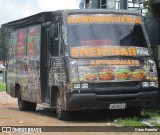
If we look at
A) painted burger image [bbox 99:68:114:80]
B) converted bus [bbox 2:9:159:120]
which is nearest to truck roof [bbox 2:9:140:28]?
converted bus [bbox 2:9:159:120]

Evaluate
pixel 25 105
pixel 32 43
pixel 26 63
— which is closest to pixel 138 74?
pixel 32 43

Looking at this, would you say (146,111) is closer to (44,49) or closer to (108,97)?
(108,97)

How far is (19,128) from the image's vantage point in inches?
457

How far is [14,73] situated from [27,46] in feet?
7.29

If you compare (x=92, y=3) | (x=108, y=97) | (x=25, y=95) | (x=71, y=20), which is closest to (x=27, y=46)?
(x=25, y=95)

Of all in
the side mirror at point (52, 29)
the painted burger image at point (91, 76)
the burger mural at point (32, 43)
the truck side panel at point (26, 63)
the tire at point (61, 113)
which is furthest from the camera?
the burger mural at point (32, 43)

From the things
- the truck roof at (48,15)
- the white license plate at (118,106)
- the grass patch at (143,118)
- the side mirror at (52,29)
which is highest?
the truck roof at (48,15)

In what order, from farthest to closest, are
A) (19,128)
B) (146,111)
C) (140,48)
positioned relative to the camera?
(146,111) → (140,48) → (19,128)

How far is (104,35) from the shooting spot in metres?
13.6

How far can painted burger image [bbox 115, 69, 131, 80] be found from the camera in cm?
1312

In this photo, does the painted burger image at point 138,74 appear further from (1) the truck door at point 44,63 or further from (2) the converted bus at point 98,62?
(1) the truck door at point 44,63

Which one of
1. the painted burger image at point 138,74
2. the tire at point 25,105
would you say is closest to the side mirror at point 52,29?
the painted burger image at point 138,74

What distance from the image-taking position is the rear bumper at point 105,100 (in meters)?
12.8

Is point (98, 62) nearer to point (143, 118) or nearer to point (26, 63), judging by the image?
point (143, 118)
